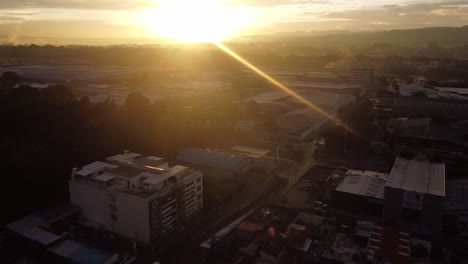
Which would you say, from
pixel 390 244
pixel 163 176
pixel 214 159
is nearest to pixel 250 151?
pixel 214 159

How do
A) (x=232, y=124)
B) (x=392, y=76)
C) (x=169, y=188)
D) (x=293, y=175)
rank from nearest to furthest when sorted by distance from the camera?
(x=169, y=188) → (x=293, y=175) → (x=232, y=124) → (x=392, y=76)

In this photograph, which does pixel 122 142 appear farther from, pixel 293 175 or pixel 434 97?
pixel 434 97

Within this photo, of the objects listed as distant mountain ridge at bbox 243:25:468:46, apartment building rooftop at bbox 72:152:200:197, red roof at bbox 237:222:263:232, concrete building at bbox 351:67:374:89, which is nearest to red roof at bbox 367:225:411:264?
red roof at bbox 237:222:263:232

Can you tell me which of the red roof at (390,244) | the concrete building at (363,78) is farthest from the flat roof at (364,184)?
the concrete building at (363,78)

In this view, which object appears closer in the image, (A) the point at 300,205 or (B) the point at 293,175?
(A) the point at 300,205

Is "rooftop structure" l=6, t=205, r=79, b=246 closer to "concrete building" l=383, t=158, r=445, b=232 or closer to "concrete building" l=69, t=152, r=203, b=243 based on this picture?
"concrete building" l=69, t=152, r=203, b=243

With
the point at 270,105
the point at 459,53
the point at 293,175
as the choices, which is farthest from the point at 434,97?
the point at 459,53

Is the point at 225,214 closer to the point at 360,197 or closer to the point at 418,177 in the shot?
the point at 360,197

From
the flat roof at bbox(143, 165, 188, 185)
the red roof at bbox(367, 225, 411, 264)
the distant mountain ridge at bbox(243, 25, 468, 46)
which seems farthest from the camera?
the distant mountain ridge at bbox(243, 25, 468, 46)
